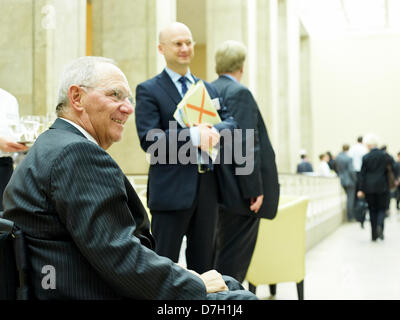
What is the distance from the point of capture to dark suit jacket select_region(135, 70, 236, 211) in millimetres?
2857

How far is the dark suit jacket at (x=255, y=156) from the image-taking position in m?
3.25

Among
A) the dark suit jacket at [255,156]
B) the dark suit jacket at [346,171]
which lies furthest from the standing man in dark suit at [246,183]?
the dark suit jacket at [346,171]

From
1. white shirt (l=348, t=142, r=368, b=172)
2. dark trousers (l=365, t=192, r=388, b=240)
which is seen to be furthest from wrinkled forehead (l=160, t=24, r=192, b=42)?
white shirt (l=348, t=142, r=368, b=172)

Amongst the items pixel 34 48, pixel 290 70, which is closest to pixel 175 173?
pixel 34 48

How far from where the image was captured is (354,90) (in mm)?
23109

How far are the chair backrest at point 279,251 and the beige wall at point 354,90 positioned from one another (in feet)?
61.4

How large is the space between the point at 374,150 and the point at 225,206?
7396 mm

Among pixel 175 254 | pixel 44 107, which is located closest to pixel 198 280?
pixel 175 254

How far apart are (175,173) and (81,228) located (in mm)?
1540

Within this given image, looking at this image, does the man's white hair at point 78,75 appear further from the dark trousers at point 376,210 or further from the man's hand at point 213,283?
the dark trousers at point 376,210

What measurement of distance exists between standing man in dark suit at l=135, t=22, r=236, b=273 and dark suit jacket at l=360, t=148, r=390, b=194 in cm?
726

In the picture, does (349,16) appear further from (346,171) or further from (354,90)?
(346,171)

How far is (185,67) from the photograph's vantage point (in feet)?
Result: 10.1

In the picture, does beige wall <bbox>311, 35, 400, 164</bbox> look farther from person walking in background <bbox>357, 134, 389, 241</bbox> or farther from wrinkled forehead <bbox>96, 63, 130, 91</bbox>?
wrinkled forehead <bbox>96, 63, 130, 91</bbox>
